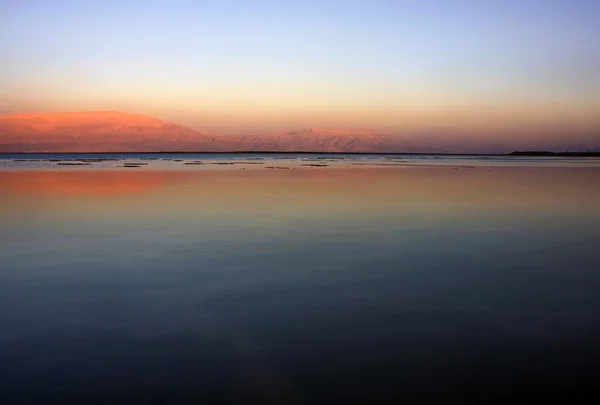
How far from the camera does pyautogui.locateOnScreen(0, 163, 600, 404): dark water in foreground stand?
17.2 ft

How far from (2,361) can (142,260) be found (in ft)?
17.3

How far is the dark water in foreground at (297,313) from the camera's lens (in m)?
5.25

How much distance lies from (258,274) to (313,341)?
3.56 m

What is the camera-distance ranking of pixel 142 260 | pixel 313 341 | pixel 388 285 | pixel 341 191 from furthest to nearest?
1. pixel 341 191
2. pixel 142 260
3. pixel 388 285
4. pixel 313 341

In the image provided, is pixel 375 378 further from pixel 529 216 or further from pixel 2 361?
pixel 529 216

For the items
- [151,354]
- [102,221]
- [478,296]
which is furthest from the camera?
[102,221]

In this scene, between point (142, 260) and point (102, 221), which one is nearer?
point (142, 260)

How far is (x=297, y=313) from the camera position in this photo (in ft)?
24.3

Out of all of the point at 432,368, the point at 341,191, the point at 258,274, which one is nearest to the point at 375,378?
the point at 432,368

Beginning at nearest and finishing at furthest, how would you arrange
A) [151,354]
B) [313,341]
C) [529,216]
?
1. [151,354]
2. [313,341]
3. [529,216]

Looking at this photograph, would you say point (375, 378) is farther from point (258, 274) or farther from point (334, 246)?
point (334, 246)

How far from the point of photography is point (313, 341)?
6.35m

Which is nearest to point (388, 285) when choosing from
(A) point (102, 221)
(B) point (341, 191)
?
(A) point (102, 221)

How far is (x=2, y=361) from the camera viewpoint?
5.71m
